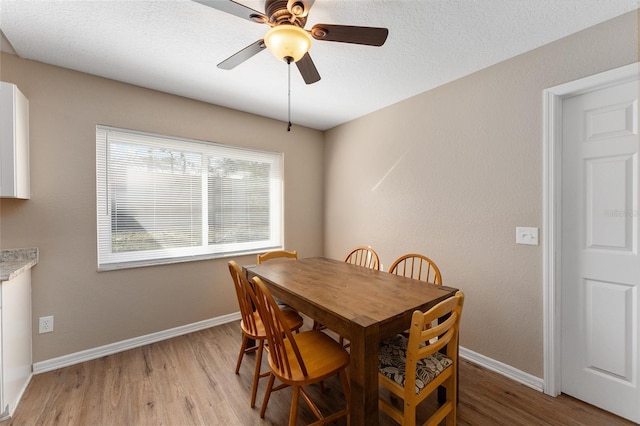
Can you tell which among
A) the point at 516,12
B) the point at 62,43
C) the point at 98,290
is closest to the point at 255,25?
the point at 62,43

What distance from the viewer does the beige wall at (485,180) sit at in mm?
1881

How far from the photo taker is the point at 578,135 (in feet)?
5.90

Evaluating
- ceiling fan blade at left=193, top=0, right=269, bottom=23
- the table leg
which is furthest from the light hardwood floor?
ceiling fan blade at left=193, top=0, right=269, bottom=23

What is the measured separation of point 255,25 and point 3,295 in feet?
7.44

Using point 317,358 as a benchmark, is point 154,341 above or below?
below

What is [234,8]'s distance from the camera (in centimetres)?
122

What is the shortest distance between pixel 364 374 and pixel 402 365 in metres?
0.38

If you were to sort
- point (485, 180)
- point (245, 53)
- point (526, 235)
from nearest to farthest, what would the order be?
Result: point (245, 53) < point (526, 235) < point (485, 180)

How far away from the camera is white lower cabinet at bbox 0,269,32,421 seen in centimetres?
158

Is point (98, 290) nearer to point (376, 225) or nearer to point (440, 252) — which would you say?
point (376, 225)

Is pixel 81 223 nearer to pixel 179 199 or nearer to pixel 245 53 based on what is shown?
pixel 179 199

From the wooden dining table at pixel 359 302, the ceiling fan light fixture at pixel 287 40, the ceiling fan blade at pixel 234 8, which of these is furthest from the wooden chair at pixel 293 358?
the ceiling fan blade at pixel 234 8

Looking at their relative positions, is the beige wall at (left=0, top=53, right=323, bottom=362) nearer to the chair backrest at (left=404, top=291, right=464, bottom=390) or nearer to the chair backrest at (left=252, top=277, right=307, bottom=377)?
the chair backrest at (left=252, top=277, right=307, bottom=377)

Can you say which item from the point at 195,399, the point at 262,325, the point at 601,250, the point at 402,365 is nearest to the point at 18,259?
the point at 195,399
